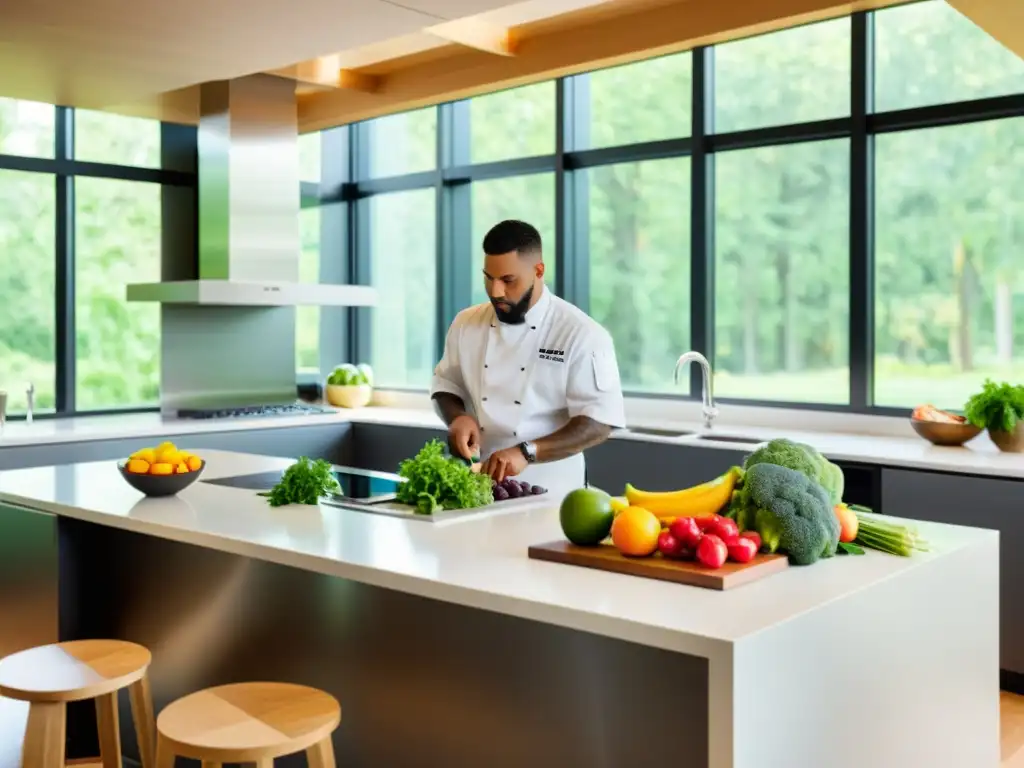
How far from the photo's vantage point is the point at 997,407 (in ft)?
13.6

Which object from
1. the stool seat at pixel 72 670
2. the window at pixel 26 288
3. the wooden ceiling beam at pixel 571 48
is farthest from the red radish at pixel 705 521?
the window at pixel 26 288

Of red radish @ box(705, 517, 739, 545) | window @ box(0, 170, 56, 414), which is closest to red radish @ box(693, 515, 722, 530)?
red radish @ box(705, 517, 739, 545)

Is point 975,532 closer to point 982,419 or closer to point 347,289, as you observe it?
point 982,419

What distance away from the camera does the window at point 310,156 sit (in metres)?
7.01

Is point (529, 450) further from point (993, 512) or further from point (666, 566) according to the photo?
point (993, 512)

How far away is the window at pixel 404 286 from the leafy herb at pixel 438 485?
4002mm

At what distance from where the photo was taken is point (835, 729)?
1861mm

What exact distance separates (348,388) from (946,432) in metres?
3.56

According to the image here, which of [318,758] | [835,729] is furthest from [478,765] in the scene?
[835,729]

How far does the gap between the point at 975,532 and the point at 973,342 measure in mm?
2383

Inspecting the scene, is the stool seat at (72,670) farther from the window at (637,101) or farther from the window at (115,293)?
the window at (637,101)

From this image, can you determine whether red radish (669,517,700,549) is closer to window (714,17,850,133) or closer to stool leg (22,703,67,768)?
stool leg (22,703,67,768)

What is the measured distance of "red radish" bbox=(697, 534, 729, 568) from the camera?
1.95 m

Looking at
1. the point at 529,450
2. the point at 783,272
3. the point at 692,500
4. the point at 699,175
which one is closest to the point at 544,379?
the point at 529,450
